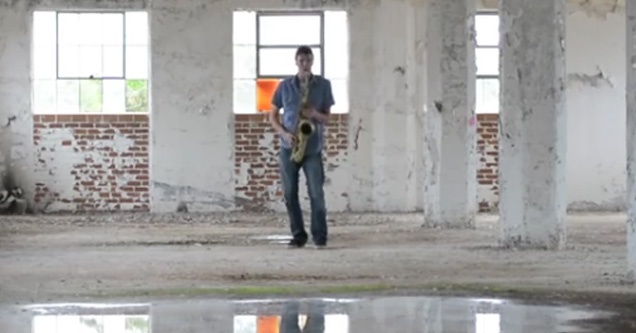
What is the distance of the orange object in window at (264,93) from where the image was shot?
21188 mm

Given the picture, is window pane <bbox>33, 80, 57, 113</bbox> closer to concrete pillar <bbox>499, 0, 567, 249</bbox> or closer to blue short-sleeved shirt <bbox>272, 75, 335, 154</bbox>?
blue short-sleeved shirt <bbox>272, 75, 335, 154</bbox>

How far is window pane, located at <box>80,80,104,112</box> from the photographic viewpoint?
2112cm

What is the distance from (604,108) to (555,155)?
31.7 ft

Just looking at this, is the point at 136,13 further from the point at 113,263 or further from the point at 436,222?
the point at 113,263

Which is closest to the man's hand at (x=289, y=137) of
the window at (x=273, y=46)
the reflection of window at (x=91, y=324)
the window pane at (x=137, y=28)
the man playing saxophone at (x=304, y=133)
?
the man playing saxophone at (x=304, y=133)

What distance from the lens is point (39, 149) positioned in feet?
69.5

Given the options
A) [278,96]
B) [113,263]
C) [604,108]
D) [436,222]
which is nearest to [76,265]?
[113,263]

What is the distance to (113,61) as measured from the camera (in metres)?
21.1

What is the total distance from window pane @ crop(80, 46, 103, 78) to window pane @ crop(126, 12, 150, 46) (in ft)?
1.69

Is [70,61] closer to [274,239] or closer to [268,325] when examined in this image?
[274,239]

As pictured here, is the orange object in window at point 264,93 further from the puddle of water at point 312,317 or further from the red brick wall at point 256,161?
the puddle of water at point 312,317

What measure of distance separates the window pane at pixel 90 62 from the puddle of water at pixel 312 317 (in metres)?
13.1

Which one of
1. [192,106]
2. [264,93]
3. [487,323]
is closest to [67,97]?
[192,106]

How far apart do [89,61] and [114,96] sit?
644mm
